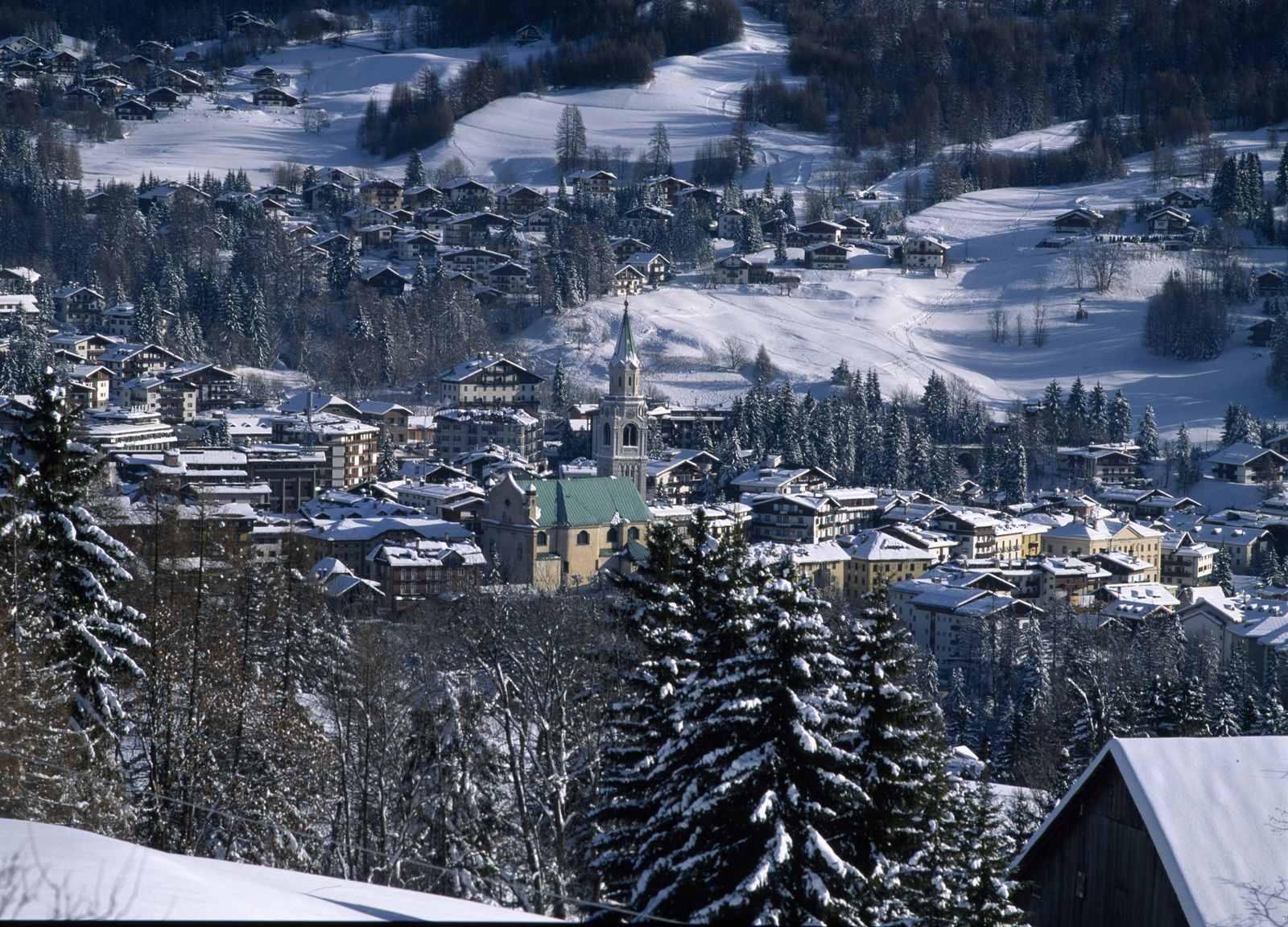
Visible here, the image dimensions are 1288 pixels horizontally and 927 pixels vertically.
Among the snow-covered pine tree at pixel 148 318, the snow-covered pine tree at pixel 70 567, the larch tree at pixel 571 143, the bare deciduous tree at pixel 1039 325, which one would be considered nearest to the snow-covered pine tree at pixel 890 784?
the snow-covered pine tree at pixel 70 567

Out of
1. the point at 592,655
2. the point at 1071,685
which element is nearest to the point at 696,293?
the point at 1071,685

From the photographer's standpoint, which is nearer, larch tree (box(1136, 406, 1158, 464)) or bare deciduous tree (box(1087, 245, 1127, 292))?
larch tree (box(1136, 406, 1158, 464))

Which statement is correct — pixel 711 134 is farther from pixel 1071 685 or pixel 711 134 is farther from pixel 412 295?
pixel 1071 685

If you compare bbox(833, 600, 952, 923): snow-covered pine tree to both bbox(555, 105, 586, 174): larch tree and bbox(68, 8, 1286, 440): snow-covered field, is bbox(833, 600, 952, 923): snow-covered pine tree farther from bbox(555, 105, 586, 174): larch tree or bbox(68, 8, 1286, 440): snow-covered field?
bbox(555, 105, 586, 174): larch tree

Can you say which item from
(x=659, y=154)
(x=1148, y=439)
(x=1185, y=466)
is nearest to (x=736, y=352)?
(x=1148, y=439)

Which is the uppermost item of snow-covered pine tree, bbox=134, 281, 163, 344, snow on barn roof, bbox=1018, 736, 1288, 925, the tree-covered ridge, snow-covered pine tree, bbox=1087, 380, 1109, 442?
the tree-covered ridge

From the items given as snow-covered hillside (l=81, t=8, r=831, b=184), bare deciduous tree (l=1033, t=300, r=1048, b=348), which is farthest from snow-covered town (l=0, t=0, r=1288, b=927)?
snow-covered hillside (l=81, t=8, r=831, b=184)
